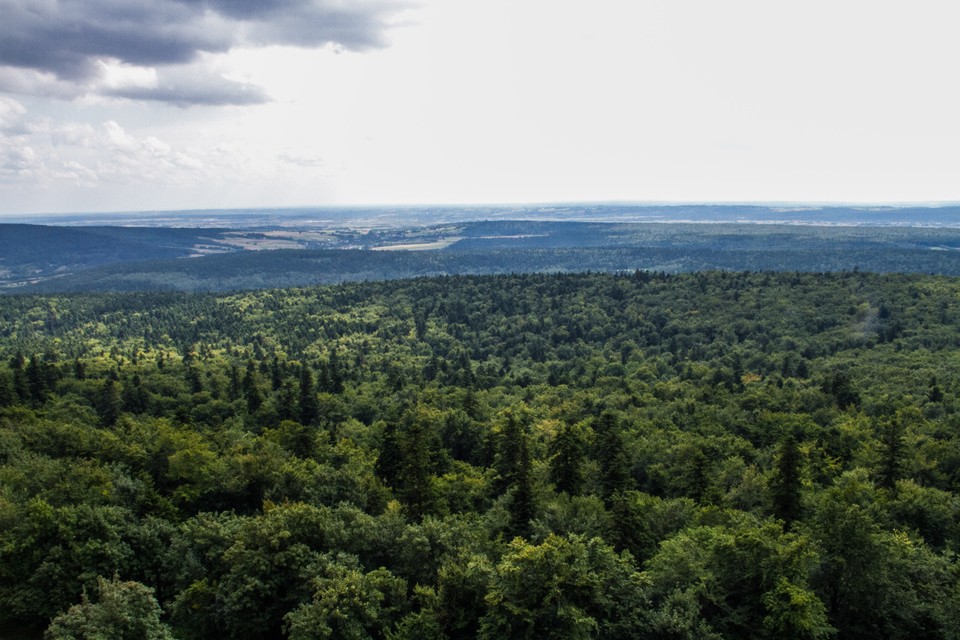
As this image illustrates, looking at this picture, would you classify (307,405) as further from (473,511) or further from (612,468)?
(612,468)

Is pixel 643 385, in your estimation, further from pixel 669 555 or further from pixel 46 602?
pixel 46 602

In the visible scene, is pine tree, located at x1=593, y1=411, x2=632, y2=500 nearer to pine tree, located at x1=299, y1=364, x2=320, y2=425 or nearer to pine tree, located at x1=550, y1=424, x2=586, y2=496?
pine tree, located at x1=550, y1=424, x2=586, y2=496

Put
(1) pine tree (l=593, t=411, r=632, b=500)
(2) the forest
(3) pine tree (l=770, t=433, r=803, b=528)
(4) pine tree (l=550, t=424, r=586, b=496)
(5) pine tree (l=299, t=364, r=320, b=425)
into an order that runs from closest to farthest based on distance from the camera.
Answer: (2) the forest → (3) pine tree (l=770, t=433, r=803, b=528) → (1) pine tree (l=593, t=411, r=632, b=500) → (4) pine tree (l=550, t=424, r=586, b=496) → (5) pine tree (l=299, t=364, r=320, b=425)

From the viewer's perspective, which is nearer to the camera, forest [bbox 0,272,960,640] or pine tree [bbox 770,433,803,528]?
A: forest [bbox 0,272,960,640]

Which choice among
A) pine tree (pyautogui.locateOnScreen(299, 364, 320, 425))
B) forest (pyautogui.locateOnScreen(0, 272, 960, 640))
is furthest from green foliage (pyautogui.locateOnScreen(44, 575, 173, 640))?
pine tree (pyautogui.locateOnScreen(299, 364, 320, 425))

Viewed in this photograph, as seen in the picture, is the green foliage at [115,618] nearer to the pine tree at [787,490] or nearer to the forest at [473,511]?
the forest at [473,511]

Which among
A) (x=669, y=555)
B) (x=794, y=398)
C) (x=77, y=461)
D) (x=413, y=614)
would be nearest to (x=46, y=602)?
(x=77, y=461)

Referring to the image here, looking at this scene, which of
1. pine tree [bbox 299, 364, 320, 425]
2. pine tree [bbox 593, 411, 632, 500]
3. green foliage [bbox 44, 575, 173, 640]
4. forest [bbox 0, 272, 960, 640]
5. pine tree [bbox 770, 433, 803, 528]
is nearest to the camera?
green foliage [bbox 44, 575, 173, 640]

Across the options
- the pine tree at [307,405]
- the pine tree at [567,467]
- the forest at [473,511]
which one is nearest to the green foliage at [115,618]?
the forest at [473,511]

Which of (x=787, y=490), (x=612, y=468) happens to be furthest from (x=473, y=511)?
(x=787, y=490)

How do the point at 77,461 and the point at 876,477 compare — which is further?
the point at 876,477
